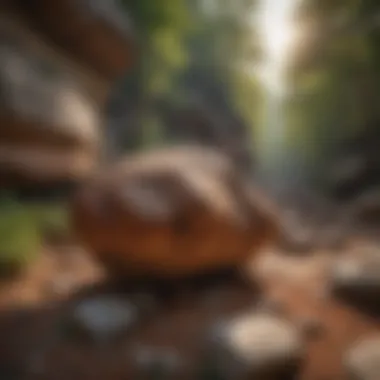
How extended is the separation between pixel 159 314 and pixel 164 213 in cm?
36

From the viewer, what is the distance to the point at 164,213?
1.90 meters

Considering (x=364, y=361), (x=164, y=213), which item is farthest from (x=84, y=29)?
(x=364, y=361)

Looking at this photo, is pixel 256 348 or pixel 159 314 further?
pixel 159 314

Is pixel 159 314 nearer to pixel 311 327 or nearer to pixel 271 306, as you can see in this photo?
pixel 271 306

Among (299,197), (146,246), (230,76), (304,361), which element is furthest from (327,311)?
(230,76)

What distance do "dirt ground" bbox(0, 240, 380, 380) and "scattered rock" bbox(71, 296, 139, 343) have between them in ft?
0.13

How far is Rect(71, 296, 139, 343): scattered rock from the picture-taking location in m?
1.59

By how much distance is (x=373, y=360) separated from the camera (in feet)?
4.13

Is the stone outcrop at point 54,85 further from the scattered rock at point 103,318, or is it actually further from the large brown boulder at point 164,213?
the scattered rock at point 103,318

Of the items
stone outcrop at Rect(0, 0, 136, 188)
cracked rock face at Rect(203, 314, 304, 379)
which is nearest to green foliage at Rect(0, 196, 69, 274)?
stone outcrop at Rect(0, 0, 136, 188)

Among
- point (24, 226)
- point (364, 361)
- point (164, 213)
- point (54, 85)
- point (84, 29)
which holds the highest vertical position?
point (84, 29)

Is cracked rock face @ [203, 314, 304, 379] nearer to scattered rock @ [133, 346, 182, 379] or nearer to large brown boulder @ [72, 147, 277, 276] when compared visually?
scattered rock @ [133, 346, 182, 379]

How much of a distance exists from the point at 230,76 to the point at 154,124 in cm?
34

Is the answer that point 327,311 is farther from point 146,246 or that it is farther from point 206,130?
point 206,130
